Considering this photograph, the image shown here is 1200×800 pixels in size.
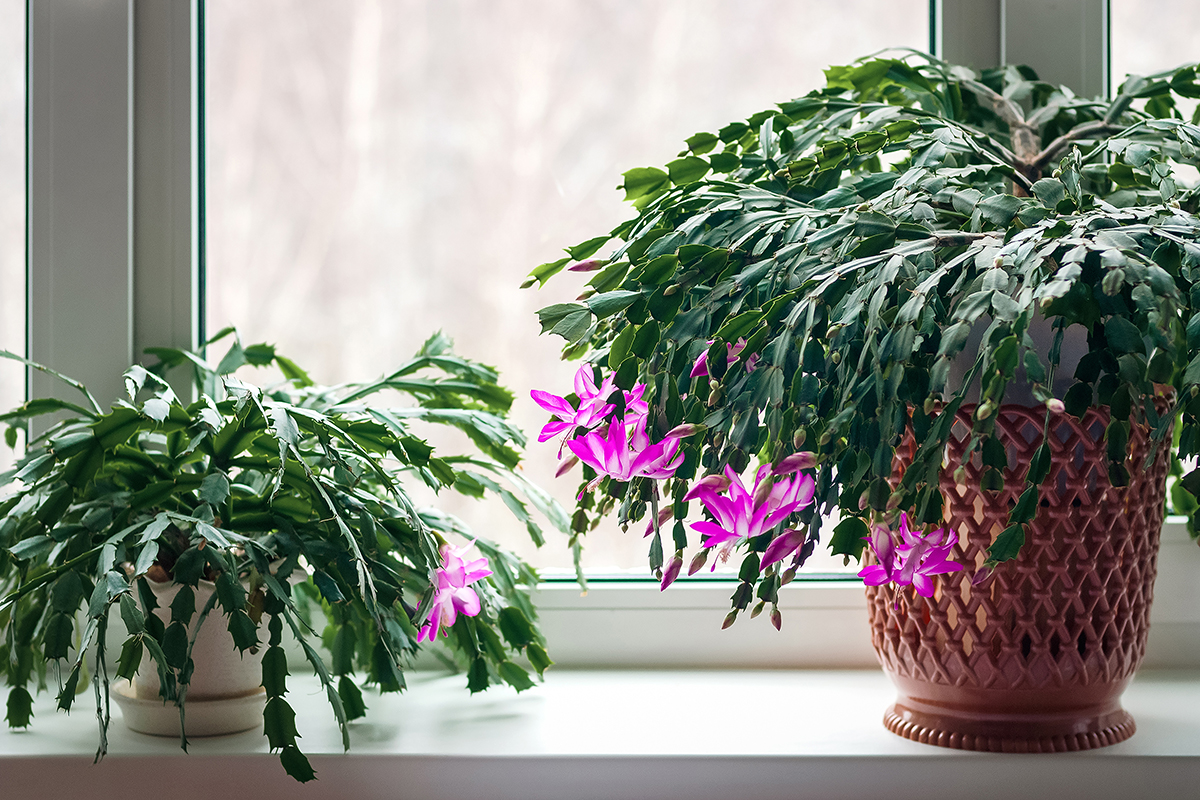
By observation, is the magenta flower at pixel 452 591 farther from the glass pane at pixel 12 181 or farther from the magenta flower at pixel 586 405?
the glass pane at pixel 12 181

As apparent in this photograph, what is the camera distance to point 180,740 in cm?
83

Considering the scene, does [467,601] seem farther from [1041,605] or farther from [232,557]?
[1041,605]

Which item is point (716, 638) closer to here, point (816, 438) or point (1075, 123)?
point (816, 438)

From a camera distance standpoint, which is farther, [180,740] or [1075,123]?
[1075,123]

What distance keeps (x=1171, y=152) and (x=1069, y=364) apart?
21 centimetres

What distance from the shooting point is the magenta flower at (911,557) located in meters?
0.59

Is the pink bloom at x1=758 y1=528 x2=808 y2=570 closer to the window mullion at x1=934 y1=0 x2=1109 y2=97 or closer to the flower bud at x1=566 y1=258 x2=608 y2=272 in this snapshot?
the flower bud at x1=566 y1=258 x2=608 y2=272

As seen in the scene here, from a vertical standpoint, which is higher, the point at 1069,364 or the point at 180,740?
the point at 1069,364

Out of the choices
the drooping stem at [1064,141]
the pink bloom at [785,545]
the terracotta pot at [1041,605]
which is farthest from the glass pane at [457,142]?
the pink bloom at [785,545]

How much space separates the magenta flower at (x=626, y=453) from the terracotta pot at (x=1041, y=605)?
22 centimetres

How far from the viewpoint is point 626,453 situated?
2.11ft

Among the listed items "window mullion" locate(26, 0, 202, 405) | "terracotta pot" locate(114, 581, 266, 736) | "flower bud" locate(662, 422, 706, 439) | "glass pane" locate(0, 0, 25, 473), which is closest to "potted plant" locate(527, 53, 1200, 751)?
"flower bud" locate(662, 422, 706, 439)

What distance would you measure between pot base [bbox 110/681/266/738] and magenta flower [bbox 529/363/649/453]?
406 millimetres

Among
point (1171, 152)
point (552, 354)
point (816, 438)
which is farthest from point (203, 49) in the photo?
point (1171, 152)
